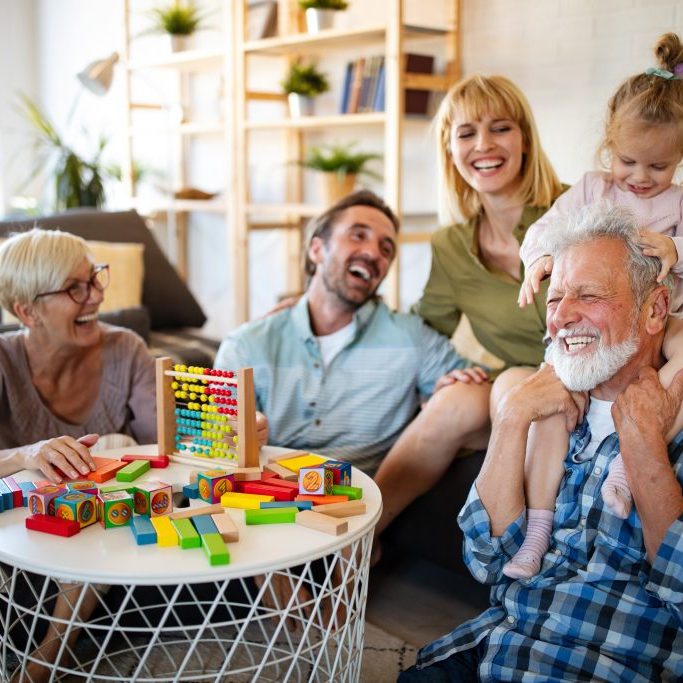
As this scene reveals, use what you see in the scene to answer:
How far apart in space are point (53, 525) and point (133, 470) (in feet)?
1.05

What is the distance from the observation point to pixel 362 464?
2555 millimetres

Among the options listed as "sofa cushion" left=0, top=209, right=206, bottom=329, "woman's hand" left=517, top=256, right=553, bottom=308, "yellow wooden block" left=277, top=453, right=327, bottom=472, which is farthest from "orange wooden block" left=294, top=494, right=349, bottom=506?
"sofa cushion" left=0, top=209, right=206, bottom=329

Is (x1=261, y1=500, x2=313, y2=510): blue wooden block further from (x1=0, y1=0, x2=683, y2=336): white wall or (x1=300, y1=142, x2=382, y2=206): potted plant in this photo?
(x1=300, y1=142, x2=382, y2=206): potted plant

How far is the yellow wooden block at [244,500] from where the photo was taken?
5.53 ft

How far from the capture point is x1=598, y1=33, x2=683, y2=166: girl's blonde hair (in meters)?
2.05

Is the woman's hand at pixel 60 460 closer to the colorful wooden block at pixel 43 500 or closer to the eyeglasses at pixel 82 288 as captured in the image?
the colorful wooden block at pixel 43 500

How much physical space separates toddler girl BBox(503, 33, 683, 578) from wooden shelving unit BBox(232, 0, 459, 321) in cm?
155

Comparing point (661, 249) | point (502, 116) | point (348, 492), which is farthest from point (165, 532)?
point (502, 116)

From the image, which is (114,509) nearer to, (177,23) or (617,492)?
(617,492)

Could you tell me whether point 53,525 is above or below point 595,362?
below

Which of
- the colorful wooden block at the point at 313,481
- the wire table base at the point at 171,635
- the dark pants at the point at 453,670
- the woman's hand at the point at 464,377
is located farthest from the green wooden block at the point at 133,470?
the woman's hand at the point at 464,377

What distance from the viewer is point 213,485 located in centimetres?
173

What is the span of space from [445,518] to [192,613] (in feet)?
2.28

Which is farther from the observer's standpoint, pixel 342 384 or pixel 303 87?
pixel 303 87
